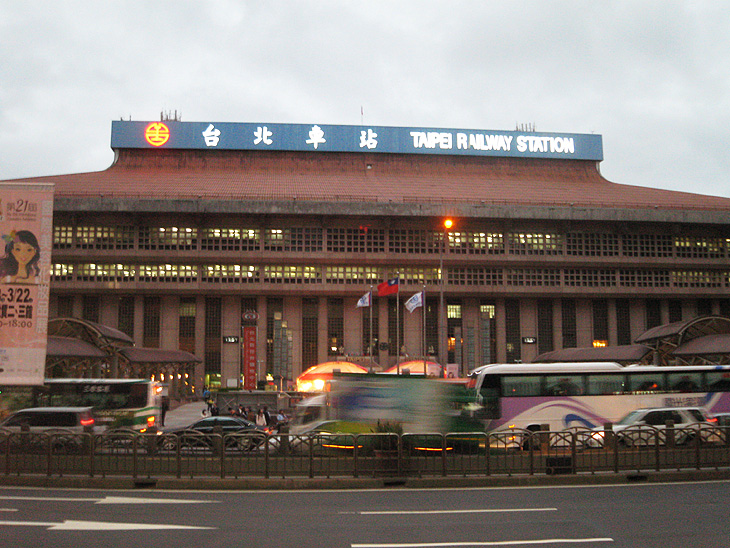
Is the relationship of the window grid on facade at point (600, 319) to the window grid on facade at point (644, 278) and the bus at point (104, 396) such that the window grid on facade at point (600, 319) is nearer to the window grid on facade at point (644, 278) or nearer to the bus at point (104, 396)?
the window grid on facade at point (644, 278)

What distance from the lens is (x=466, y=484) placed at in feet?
54.2

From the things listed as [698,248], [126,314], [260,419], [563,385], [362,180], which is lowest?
[260,419]

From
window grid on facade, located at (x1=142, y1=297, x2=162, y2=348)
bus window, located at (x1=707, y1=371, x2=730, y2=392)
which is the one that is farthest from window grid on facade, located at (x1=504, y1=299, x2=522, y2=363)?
bus window, located at (x1=707, y1=371, x2=730, y2=392)

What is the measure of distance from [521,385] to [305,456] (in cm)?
1196

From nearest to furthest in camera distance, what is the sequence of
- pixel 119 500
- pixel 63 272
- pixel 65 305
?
pixel 119 500
pixel 63 272
pixel 65 305

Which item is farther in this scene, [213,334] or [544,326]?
[544,326]

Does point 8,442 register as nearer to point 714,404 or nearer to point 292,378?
point 714,404

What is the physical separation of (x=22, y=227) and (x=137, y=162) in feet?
168

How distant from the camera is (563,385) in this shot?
26.5 metres

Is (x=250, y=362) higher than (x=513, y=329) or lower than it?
lower

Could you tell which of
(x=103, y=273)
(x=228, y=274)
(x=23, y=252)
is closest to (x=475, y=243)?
(x=228, y=274)

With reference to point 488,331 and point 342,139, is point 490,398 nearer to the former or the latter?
Answer: point 488,331

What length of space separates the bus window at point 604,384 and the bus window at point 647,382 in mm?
503

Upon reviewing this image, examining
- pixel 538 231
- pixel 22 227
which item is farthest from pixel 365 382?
pixel 538 231
